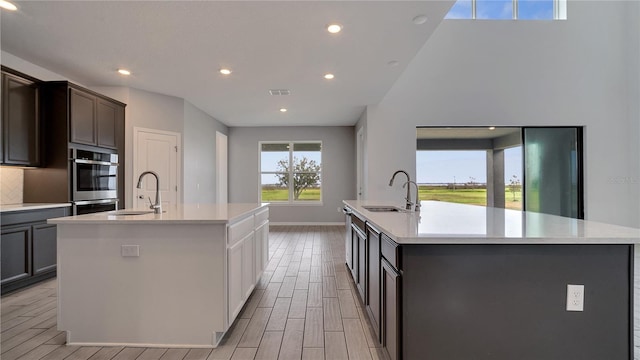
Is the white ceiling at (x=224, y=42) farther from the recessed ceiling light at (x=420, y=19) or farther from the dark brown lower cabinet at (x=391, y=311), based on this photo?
the dark brown lower cabinet at (x=391, y=311)

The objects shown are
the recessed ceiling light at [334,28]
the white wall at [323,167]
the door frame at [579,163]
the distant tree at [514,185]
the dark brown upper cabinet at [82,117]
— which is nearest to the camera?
the recessed ceiling light at [334,28]

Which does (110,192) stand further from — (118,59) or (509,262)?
(509,262)

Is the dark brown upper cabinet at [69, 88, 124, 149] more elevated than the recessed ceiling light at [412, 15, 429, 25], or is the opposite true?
the recessed ceiling light at [412, 15, 429, 25]

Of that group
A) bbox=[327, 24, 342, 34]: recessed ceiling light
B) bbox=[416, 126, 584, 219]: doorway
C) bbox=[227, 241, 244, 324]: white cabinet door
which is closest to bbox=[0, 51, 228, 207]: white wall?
bbox=[227, 241, 244, 324]: white cabinet door

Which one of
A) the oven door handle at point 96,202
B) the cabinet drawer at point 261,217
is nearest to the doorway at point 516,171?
the cabinet drawer at point 261,217

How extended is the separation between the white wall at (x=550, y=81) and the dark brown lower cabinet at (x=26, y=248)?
446cm

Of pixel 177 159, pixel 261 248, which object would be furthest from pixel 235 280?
pixel 177 159

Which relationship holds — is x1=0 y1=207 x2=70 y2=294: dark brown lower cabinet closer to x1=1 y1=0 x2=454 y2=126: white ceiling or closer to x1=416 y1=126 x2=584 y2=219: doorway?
x1=1 y1=0 x2=454 y2=126: white ceiling

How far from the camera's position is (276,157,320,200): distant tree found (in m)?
7.71

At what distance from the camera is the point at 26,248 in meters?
2.98

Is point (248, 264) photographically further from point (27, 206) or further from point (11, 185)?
point (11, 185)

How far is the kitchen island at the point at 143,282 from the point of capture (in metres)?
1.94

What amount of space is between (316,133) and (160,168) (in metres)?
3.91

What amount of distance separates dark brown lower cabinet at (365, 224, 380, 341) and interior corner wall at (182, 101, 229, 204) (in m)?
4.04
